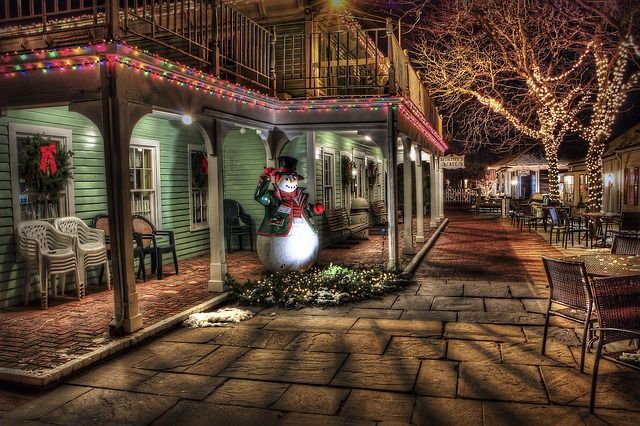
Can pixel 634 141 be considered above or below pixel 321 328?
above

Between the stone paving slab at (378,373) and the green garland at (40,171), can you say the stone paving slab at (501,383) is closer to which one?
the stone paving slab at (378,373)

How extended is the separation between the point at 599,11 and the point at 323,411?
539 inches

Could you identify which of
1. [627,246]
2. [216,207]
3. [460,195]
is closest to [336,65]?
[216,207]

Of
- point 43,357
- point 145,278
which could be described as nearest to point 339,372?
point 43,357

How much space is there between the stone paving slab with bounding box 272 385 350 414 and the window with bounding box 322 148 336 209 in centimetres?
941

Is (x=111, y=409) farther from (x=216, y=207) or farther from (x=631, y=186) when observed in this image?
(x=631, y=186)

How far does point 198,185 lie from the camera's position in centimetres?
1153

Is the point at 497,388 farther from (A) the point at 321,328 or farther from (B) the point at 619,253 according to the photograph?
(B) the point at 619,253

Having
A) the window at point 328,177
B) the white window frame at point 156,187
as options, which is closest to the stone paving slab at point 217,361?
the white window frame at point 156,187

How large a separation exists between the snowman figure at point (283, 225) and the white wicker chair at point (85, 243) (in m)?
2.55

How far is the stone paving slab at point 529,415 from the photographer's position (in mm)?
3631

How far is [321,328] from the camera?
6.15 metres

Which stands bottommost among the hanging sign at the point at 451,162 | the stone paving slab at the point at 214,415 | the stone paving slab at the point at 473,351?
the stone paving slab at the point at 214,415

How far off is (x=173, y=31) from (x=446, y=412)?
21.1 feet
